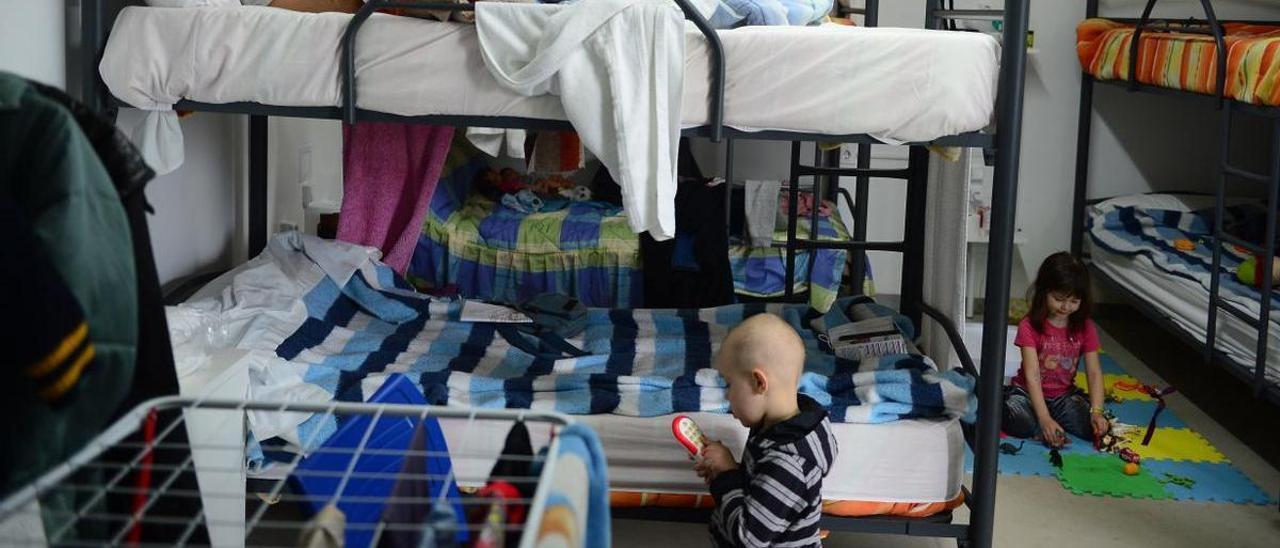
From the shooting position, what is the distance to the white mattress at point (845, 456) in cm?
282

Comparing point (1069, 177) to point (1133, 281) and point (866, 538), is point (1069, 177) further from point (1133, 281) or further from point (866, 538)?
point (866, 538)

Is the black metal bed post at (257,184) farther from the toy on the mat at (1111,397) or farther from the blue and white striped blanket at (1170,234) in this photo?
the blue and white striped blanket at (1170,234)

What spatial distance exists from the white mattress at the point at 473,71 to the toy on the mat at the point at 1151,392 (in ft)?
5.41

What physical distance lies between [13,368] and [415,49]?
153cm

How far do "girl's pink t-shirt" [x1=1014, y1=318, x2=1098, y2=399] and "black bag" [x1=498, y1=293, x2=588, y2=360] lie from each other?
1.27m

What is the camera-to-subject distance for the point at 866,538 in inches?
124

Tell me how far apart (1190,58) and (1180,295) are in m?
0.76

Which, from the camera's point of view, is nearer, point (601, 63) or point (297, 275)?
point (601, 63)

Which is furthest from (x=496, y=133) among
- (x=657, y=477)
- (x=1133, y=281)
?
(x=1133, y=281)

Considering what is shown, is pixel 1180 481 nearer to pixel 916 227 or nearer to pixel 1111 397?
pixel 1111 397

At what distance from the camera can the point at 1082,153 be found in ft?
18.5

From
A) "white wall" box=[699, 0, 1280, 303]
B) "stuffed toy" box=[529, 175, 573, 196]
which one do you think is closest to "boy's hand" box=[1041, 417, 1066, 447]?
"white wall" box=[699, 0, 1280, 303]

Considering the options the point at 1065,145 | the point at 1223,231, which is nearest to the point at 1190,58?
the point at 1223,231

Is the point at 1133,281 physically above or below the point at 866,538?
above
